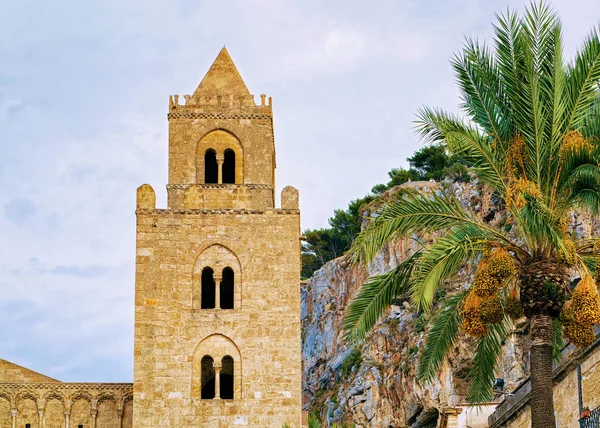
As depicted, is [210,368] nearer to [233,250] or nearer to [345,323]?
[233,250]

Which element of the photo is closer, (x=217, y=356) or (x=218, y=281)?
(x=217, y=356)

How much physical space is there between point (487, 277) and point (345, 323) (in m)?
3.16

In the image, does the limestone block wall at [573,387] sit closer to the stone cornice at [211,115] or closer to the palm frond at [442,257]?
the palm frond at [442,257]

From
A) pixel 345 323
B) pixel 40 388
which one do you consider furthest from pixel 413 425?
Result: pixel 345 323

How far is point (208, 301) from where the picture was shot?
40000 mm

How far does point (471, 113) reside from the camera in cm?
2156

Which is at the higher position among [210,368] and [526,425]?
[210,368]

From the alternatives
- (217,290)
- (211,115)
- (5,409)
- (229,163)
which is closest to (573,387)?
(217,290)

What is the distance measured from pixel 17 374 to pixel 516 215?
24517mm

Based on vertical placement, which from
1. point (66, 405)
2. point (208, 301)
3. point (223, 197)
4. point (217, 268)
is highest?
point (223, 197)

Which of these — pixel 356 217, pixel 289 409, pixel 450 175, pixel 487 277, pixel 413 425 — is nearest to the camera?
pixel 487 277

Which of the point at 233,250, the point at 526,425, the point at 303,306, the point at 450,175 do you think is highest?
the point at 450,175

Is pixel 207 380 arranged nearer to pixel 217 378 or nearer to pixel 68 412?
pixel 217 378

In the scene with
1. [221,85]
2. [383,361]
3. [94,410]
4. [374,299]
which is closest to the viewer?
[374,299]
